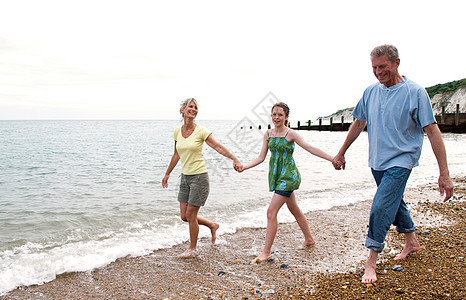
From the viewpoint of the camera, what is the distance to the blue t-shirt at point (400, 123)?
324 centimetres

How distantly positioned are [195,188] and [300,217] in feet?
5.03

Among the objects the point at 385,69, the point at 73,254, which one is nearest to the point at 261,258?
the point at 385,69

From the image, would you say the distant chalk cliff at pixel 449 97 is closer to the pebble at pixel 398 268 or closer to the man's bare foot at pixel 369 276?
the pebble at pixel 398 268

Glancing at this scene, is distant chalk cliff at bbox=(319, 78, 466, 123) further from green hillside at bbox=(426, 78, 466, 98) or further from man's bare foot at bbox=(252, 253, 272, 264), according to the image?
man's bare foot at bbox=(252, 253, 272, 264)

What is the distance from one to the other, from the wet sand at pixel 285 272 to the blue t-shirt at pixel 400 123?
121 centimetres

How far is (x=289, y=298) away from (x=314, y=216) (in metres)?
3.75

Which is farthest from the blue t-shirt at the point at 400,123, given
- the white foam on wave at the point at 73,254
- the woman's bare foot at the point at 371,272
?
the white foam on wave at the point at 73,254

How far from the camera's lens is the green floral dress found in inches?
172

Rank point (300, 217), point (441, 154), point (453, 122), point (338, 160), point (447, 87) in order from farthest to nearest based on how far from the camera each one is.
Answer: point (447, 87), point (453, 122), point (300, 217), point (338, 160), point (441, 154)

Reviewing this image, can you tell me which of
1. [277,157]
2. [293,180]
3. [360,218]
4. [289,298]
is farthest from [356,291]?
[360,218]

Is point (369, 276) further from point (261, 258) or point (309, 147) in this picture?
point (309, 147)

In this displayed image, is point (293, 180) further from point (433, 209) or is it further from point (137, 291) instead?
point (433, 209)

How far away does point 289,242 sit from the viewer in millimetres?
5312

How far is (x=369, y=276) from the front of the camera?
3.51 metres
